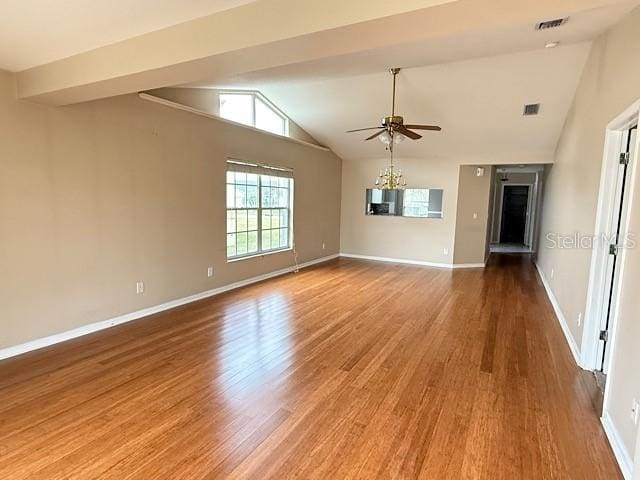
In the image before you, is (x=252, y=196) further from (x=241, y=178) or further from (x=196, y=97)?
(x=196, y=97)

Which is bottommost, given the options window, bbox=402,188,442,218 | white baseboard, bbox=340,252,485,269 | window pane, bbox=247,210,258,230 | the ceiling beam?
white baseboard, bbox=340,252,485,269

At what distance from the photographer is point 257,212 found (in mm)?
5977

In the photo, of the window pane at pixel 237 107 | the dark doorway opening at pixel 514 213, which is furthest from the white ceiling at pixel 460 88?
the dark doorway opening at pixel 514 213

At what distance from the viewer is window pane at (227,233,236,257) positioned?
5480 millimetres

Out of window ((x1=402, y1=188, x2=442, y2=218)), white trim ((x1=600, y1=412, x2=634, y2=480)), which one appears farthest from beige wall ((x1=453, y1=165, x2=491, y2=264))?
white trim ((x1=600, y1=412, x2=634, y2=480))

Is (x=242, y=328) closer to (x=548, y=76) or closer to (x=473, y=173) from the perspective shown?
(x=548, y=76)

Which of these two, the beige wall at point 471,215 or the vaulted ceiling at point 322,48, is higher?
the vaulted ceiling at point 322,48

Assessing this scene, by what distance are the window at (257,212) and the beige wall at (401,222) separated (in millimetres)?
2329

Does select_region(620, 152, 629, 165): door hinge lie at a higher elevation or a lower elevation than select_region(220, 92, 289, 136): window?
lower

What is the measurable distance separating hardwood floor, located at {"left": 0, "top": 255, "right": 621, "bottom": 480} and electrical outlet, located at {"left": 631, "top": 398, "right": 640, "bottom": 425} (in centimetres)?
31

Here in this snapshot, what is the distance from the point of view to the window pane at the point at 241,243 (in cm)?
568

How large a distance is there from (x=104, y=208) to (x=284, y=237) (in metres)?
3.42

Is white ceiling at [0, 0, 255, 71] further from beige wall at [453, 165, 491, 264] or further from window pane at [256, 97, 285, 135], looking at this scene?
beige wall at [453, 165, 491, 264]

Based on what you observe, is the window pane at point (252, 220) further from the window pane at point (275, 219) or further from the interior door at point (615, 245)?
the interior door at point (615, 245)
